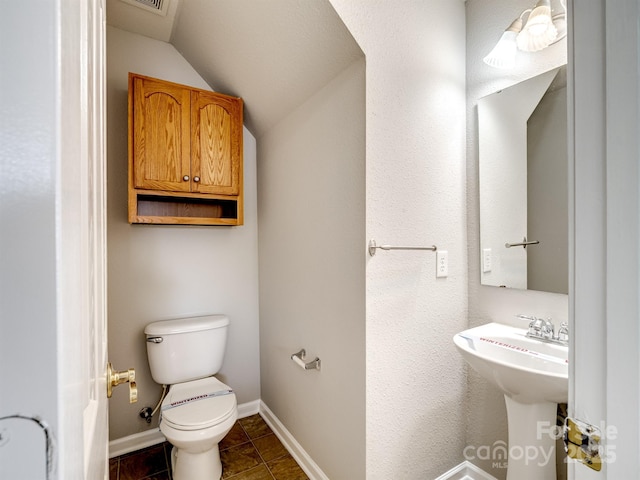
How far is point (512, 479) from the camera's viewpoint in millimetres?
1241

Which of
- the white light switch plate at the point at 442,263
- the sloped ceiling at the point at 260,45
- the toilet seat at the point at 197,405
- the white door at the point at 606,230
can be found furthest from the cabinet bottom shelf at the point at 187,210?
the white door at the point at 606,230

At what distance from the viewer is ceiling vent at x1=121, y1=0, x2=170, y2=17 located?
1574mm

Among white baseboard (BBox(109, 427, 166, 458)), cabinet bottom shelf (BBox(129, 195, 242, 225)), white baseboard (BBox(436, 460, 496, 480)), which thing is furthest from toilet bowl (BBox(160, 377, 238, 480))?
white baseboard (BBox(436, 460, 496, 480))

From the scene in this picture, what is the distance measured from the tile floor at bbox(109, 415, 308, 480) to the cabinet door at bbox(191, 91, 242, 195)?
60.4 inches

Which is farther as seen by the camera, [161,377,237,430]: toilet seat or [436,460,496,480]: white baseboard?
[436,460,496,480]: white baseboard

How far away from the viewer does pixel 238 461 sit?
5.58ft

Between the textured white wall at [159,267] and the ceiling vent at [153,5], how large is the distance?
0.26 metres

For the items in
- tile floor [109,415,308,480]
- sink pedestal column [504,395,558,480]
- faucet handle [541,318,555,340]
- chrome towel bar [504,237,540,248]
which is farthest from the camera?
tile floor [109,415,308,480]

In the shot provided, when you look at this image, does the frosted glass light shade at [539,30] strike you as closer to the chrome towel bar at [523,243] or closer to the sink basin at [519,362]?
the chrome towel bar at [523,243]

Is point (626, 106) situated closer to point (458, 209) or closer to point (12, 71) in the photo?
point (12, 71)

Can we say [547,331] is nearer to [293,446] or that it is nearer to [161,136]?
[293,446]

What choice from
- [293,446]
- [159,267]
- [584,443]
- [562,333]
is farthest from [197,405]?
[562,333]

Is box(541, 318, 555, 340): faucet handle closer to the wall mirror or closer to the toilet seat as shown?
the wall mirror

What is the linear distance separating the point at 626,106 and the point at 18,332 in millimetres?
666
